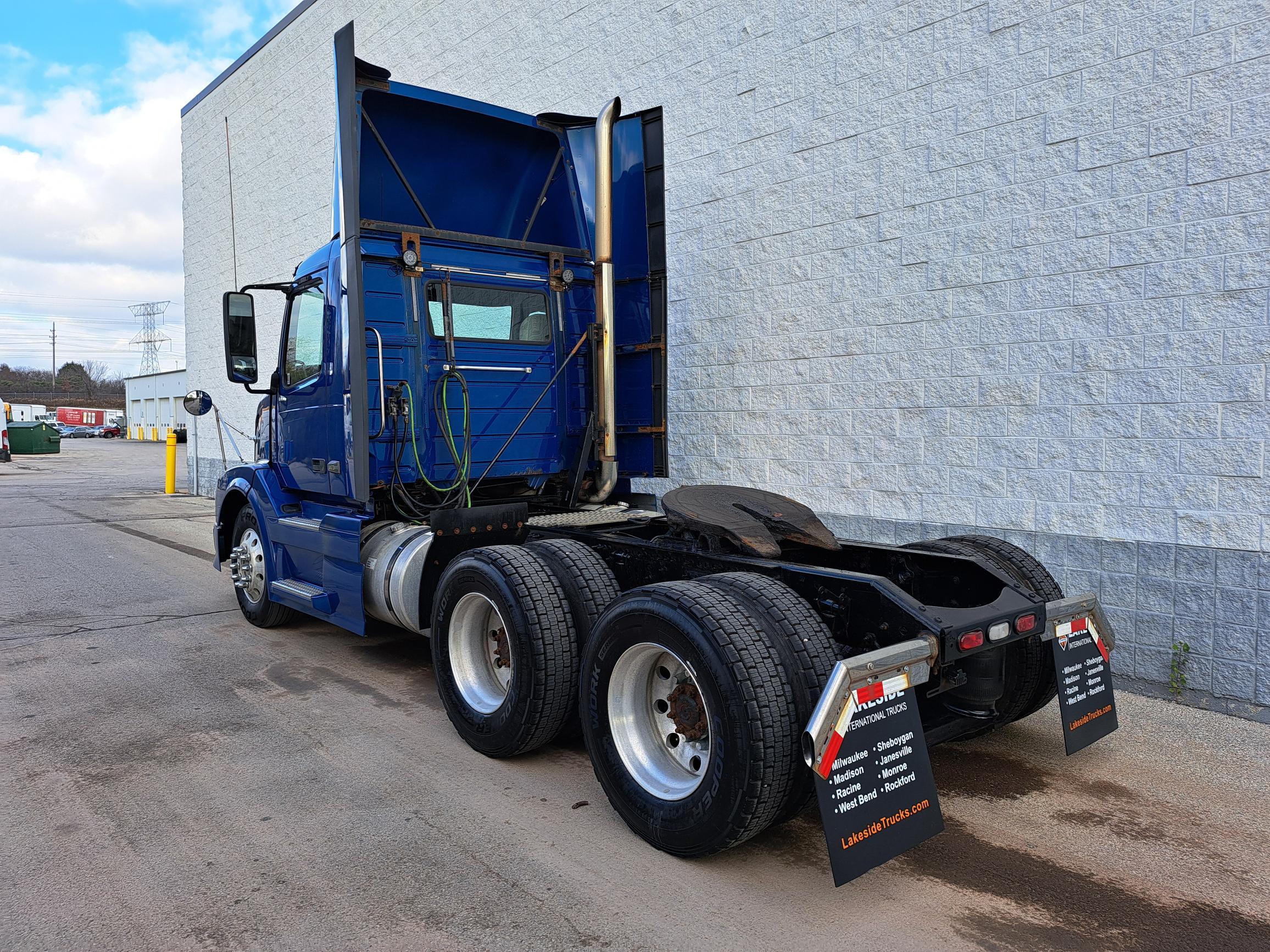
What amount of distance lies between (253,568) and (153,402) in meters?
64.5

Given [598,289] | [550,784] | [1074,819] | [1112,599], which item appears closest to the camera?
[1074,819]

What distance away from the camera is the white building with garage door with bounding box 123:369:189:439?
56.0 meters

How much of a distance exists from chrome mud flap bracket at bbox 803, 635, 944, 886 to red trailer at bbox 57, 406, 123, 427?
285ft

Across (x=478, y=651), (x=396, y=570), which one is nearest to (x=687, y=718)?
(x=478, y=651)

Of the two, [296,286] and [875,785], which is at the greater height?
[296,286]

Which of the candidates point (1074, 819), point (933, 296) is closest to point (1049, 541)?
point (933, 296)

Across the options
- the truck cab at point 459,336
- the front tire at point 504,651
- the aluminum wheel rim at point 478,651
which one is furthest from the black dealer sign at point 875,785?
the truck cab at point 459,336

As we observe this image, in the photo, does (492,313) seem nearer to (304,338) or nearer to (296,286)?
(304,338)

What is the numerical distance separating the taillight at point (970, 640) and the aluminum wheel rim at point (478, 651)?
2.21m

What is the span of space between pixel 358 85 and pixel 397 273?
1.20m

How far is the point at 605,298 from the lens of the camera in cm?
595

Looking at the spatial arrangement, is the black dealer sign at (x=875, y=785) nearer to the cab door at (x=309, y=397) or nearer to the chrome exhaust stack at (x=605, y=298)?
the chrome exhaust stack at (x=605, y=298)

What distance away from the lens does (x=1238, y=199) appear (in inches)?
187

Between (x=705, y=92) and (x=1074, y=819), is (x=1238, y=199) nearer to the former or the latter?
(x=1074, y=819)
